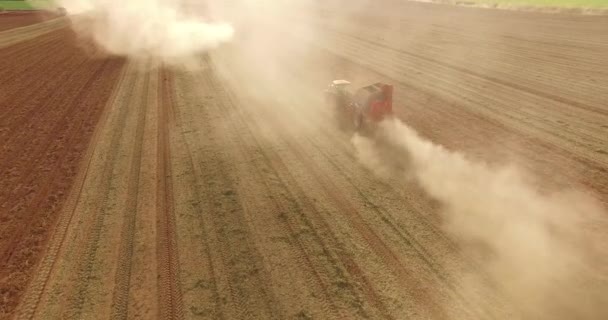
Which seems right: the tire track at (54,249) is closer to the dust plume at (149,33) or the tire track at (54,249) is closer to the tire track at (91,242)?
the tire track at (91,242)

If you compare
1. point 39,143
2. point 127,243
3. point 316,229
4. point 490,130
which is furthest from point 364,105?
point 39,143

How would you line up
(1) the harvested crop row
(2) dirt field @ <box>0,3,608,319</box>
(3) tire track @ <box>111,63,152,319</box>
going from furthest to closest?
(1) the harvested crop row < (2) dirt field @ <box>0,3,608,319</box> < (3) tire track @ <box>111,63,152,319</box>

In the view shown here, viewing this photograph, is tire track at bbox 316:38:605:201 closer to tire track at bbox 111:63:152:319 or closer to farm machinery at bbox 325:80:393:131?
farm machinery at bbox 325:80:393:131

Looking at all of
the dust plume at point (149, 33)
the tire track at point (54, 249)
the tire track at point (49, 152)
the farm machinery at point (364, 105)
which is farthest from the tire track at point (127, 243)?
the dust plume at point (149, 33)

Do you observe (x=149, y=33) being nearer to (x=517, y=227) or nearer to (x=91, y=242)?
(x=91, y=242)

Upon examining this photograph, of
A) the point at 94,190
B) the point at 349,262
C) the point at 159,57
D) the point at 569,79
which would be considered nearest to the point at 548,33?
the point at 569,79

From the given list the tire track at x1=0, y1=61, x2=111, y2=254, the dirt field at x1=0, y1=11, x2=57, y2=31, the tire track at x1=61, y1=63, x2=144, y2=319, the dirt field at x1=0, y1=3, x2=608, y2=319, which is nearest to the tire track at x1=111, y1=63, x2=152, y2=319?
the dirt field at x1=0, y1=3, x2=608, y2=319

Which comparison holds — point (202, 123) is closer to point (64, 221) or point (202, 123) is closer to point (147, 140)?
point (147, 140)
